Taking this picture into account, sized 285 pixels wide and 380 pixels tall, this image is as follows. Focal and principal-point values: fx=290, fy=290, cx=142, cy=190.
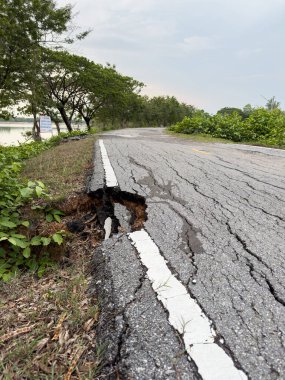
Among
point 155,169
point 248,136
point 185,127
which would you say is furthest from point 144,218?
point 185,127

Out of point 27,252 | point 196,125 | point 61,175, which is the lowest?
point 27,252

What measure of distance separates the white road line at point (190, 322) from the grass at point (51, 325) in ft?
1.44

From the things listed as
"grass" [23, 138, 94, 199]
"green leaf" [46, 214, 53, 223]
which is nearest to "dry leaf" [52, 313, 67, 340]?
"green leaf" [46, 214, 53, 223]

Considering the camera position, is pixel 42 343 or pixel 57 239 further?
pixel 57 239

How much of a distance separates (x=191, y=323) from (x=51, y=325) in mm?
829

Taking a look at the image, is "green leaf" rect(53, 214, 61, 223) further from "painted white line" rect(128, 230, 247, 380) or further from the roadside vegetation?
the roadside vegetation

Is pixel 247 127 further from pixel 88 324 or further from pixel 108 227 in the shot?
pixel 88 324

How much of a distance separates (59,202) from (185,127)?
16.7m

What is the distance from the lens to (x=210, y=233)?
275cm

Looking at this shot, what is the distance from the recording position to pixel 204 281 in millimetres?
1957

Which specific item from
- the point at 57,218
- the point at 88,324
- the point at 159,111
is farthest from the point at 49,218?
the point at 159,111

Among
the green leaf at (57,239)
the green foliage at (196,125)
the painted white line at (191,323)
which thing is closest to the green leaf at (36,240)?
the green leaf at (57,239)

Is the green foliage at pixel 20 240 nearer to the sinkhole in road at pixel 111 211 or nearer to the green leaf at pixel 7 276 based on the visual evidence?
the green leaf at pixel 7 276

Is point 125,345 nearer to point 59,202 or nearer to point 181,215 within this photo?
point 181,215
